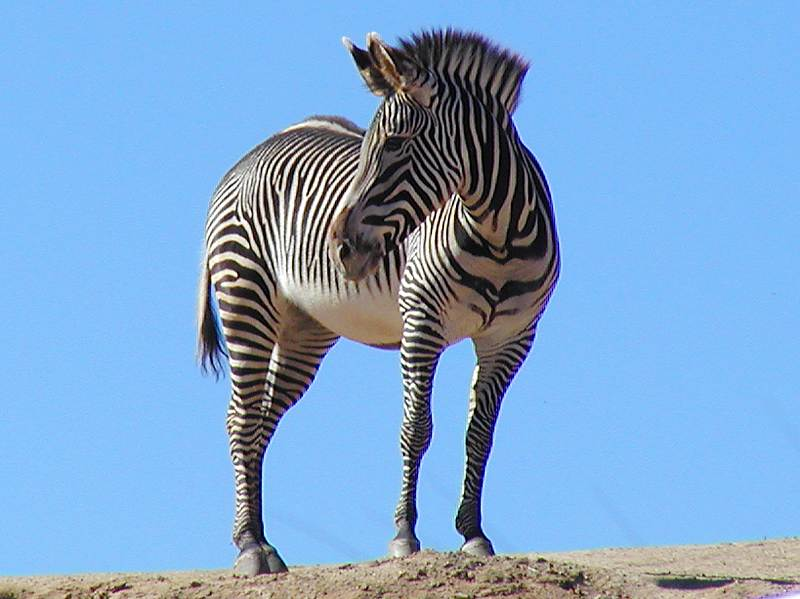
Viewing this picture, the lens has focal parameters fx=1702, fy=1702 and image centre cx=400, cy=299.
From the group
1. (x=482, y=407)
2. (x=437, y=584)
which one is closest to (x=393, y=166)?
(x=482, y=407)

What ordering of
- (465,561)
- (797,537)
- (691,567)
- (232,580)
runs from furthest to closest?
(797,537) → (691,567) → (232,580) → (465,561)

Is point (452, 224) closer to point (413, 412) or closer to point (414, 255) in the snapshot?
point (414, 255)

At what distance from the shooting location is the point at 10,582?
34.2 feet

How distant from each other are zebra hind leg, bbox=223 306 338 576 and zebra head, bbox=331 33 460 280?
1861 millimetres

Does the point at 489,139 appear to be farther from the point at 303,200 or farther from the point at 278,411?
the point at 278,411

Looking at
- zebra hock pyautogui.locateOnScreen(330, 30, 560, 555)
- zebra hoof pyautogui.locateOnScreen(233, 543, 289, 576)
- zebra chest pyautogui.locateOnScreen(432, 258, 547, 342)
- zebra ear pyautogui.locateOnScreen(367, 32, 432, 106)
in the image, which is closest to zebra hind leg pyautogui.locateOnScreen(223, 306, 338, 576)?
zebra hoof pyautogui.locateOnScreen(233, 543, 289, 576)

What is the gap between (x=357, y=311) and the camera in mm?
10812

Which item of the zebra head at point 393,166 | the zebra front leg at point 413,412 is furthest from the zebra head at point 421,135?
the zebra front leg at point 413,412

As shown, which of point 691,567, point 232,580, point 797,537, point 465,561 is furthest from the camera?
point 797,537

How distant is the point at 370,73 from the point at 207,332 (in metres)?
2.78

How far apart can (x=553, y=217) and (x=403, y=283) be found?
1071mm

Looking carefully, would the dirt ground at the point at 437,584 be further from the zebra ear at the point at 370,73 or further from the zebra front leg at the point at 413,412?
the zebra ear at the point at 370,73

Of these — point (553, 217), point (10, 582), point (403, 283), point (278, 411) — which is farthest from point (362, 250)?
point (10, 582)

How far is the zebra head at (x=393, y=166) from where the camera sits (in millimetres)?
9570
